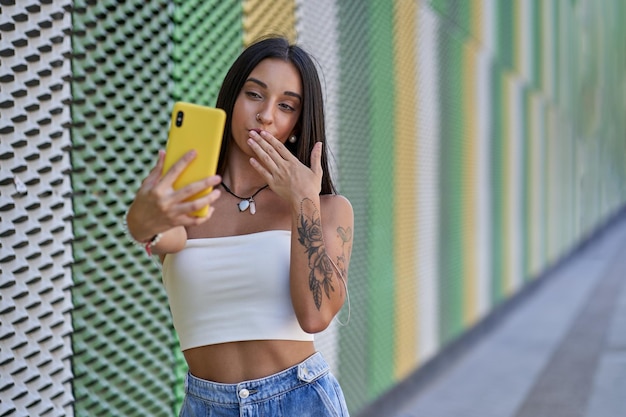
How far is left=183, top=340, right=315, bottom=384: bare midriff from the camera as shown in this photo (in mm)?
1812

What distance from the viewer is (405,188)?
6223 mm

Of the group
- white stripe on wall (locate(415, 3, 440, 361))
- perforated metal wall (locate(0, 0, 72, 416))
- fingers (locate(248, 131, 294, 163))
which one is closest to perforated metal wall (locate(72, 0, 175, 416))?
perforated metal wall (locate(0, 0, 72, 416))

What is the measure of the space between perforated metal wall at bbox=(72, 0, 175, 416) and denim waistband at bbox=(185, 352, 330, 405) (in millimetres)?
1178

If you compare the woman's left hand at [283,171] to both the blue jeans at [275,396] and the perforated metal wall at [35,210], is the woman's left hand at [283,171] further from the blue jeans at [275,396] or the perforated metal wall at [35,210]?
the perforated metal wall at [35,210]

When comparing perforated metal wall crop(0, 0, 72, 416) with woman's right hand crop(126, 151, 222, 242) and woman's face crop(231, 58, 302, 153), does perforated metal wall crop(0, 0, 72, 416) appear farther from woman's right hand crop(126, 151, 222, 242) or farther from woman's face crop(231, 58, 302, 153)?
woman's right hand crop(126, 151, 222, 242)

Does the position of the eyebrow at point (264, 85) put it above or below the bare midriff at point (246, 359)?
above

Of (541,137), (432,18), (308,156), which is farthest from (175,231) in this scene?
(541,137)

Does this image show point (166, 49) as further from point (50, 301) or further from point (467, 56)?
point (467, 56)

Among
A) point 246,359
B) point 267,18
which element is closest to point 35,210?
point 246,359

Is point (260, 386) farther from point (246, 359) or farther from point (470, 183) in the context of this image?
point (470, 183)

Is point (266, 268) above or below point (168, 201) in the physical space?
below

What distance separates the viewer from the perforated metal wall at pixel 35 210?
8.23 feet

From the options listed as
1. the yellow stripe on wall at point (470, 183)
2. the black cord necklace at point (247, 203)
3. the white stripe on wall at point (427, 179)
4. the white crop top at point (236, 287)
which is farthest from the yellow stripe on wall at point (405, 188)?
the white crop top at point (236, 287)

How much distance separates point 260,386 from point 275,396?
1.5 inches
